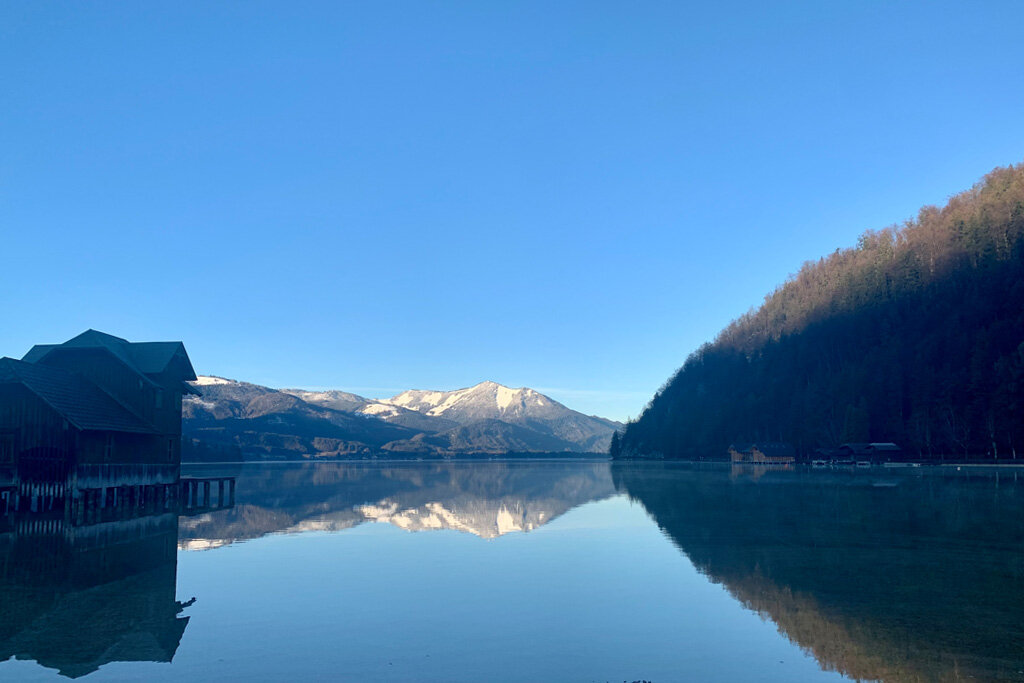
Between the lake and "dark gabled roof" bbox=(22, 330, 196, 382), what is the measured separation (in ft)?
58.0

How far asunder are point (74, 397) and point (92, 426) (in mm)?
3197

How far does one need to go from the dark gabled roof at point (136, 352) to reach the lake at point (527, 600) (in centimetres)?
1767

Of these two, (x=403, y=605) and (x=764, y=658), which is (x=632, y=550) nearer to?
(x=403, y=605)

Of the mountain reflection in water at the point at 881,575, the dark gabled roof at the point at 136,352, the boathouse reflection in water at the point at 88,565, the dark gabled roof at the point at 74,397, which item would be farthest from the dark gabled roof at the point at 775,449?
the dark gabled roof at the point at 74,397

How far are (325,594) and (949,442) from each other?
12130cm

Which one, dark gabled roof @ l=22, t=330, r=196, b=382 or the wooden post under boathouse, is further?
dark gabled roof @ l=22, t=330, r=196, b=382

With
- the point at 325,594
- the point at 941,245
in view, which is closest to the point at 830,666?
the point at 325,594

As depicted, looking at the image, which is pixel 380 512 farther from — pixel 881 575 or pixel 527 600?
pixel 881 575

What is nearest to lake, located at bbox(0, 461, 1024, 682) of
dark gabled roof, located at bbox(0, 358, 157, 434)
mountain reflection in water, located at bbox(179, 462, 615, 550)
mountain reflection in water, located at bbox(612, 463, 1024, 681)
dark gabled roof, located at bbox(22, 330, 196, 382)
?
mountain reflection in water, located at bbox(612, 463, 1024, 681)

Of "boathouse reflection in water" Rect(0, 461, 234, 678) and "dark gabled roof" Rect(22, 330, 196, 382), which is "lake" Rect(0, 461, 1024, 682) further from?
"dark gabled roof" Rect(22, 330, 196, 382)

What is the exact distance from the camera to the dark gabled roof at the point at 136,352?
54.2 metres

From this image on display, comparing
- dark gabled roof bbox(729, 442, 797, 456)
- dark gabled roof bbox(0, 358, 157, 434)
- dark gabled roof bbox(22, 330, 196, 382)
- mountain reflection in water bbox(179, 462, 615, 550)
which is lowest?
mountain reflection in water bbox(179, 462, 615, 550)

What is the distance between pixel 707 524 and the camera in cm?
3959

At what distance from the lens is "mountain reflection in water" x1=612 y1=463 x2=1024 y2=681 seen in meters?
15.1
